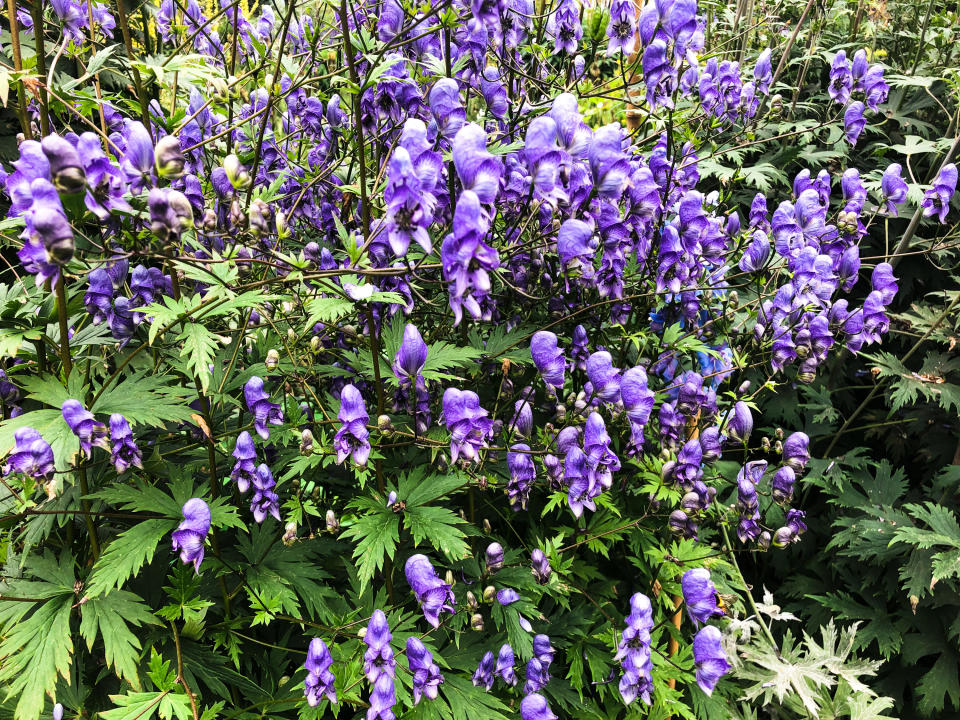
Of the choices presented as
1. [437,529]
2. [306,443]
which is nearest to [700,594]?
[437,529]

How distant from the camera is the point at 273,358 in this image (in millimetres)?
1674

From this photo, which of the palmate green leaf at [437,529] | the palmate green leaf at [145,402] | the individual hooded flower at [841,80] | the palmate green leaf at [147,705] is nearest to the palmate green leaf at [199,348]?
the palmate green leaf at [145,402]

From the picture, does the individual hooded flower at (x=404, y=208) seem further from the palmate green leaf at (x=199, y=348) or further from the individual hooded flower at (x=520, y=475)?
the individual hooded flower at (x=520, y=475)

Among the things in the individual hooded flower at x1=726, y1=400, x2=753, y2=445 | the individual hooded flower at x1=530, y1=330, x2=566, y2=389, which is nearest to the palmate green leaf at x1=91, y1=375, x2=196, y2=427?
the individual hooded flower at x1=530, y1=330, x2=566, y2=389

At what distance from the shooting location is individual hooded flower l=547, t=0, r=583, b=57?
2295mm

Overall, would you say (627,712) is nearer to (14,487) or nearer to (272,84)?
(14,487)

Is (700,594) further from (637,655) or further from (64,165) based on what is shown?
(64,165)

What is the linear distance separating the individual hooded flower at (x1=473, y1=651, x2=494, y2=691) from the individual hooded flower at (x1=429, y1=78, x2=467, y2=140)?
1.46 m

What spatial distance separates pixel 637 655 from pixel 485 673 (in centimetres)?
42

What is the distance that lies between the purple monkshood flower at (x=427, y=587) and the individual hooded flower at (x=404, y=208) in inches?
30.4

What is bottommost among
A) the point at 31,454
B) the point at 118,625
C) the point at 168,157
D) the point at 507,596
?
the point at 507,596

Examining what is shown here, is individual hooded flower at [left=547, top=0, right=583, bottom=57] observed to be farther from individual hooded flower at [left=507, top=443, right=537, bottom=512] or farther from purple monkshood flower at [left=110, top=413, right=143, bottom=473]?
purple monkshood flower at [left=110, top=413, right=143, bottom=473]

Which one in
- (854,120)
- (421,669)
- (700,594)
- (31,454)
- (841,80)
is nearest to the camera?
(31,454)

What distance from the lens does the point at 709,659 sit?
72.9 inches
